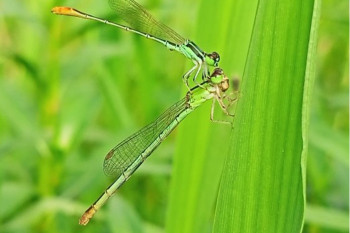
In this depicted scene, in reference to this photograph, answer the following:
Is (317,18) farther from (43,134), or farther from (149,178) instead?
(149,178)

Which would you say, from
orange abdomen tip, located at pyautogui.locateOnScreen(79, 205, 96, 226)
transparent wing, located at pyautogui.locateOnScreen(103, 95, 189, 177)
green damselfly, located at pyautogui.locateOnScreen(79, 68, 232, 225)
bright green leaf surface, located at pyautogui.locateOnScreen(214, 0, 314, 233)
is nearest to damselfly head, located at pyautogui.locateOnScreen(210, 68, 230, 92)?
green damselfly, located at pyautogui.locateOnScreen(79, 68, 232, 225)

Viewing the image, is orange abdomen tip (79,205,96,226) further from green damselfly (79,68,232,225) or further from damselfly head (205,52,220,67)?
damselfly head (205,52,220,67)

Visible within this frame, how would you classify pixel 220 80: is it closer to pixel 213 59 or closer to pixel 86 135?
pixel 213 59

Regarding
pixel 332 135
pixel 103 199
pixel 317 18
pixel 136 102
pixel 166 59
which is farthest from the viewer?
pixel 166 59

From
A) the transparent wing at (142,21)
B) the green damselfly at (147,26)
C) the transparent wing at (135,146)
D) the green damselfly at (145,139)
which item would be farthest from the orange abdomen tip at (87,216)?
the transparent wing at (142,21)

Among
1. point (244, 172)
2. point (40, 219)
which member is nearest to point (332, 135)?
point (40, 219)

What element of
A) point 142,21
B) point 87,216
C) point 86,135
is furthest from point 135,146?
point 86,135

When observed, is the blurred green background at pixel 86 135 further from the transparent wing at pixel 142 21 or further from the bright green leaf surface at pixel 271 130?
the bright green leaf surface at pixel 271 130
